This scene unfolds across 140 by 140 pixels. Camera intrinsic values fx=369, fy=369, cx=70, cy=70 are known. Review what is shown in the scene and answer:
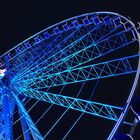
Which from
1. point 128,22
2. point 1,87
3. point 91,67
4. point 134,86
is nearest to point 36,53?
point 1,87

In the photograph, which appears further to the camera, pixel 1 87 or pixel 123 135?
pixel 1 87

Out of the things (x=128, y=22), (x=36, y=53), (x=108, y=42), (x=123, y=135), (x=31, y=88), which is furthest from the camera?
(x=36, y=53)

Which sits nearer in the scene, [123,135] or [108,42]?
[123,135]

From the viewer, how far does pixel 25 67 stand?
542 inches

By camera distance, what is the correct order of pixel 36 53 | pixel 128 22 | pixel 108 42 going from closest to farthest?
pixel 128 22
pixel 108 42
pixel 36 53

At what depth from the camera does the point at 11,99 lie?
1372 cm

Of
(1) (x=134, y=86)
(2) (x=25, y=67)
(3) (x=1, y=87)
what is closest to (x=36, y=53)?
A: (2) (x=25, y=67)

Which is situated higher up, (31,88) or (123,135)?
(31,88)

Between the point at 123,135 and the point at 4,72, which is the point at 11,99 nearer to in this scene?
the point at 4,72

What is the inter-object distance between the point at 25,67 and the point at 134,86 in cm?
611

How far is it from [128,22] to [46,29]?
442 centimetres

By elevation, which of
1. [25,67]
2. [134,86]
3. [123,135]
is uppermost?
[25,67]

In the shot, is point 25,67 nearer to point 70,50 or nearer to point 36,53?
point 36,53

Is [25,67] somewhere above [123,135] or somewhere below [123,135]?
above
